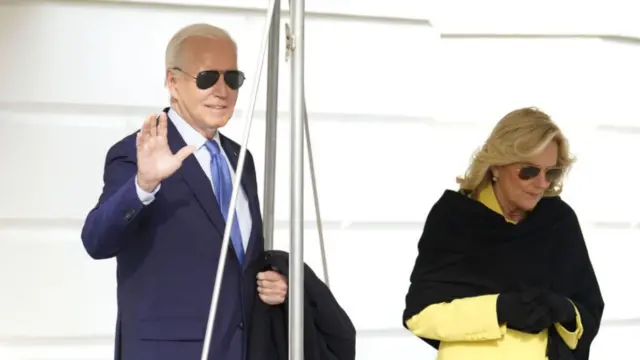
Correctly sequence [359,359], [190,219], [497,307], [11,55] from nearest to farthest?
[190,219], [497,307], [11,55], [359,359]

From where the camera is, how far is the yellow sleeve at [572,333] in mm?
1689

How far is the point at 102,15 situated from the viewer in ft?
7.79

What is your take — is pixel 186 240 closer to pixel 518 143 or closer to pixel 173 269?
pixel 173 269

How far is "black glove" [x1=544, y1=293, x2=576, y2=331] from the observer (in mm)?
1646

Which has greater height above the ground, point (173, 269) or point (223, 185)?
point (223, 185)

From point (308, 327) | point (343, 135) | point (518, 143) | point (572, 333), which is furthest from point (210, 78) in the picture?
point (343, 135)

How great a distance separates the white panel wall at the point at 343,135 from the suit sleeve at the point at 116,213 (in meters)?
1.07

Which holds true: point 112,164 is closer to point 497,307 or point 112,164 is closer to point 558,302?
point 497,307

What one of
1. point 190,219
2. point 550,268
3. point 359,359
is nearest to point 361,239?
point 359,359

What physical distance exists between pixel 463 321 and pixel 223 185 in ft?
1.81

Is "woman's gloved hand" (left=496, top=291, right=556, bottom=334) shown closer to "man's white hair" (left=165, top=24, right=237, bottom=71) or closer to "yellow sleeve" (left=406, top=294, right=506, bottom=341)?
"yellow sleeve" (left=406, top=294, right=506, bottom=341)

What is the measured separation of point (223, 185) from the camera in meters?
1.41

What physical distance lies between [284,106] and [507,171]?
94cm

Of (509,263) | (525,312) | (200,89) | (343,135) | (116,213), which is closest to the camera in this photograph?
(116,213)
